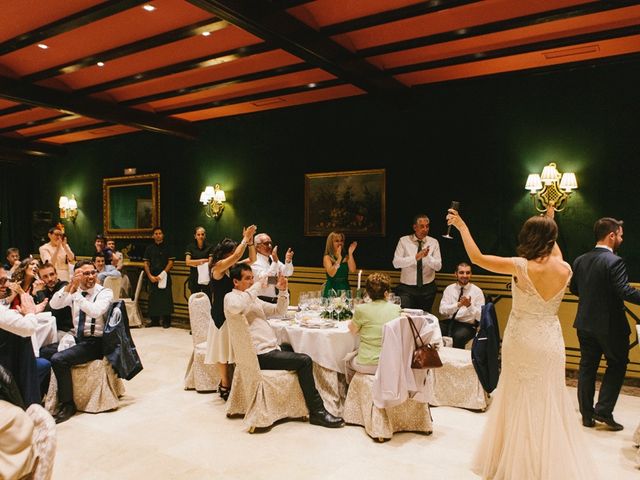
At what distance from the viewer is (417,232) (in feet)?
19.9

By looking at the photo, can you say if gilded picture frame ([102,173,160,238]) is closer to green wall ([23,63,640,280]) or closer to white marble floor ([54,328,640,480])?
green wall ([23,63,640,280])

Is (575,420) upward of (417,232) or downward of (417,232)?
downward

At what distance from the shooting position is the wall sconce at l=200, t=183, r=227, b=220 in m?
8.24

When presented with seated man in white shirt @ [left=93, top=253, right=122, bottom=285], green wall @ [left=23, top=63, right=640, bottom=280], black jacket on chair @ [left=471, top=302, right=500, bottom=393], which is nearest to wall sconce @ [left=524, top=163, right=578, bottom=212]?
green wall @ [left=23, top=63, right=640, bottom=280]

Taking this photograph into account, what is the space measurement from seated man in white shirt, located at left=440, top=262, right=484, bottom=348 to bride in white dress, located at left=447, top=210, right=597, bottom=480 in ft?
7.97

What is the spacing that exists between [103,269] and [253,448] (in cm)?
514

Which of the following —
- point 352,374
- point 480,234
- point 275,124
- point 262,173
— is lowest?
point 352,374

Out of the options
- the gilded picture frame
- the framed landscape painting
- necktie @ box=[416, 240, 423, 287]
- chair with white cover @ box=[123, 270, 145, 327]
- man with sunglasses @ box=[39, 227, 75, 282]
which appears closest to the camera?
necktie @ box=[416, 240, 423, 287]

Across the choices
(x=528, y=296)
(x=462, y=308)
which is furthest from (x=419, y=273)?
(x=528, y=296)

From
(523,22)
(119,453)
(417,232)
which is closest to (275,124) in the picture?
(417,232)

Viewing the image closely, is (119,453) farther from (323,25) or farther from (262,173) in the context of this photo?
(262,173)

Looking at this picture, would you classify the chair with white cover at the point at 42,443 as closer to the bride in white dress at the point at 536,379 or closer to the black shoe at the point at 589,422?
the bride in white dress at the point at 536,379

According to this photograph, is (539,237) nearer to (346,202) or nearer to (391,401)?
(391,401)

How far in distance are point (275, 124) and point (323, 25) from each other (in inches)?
121
